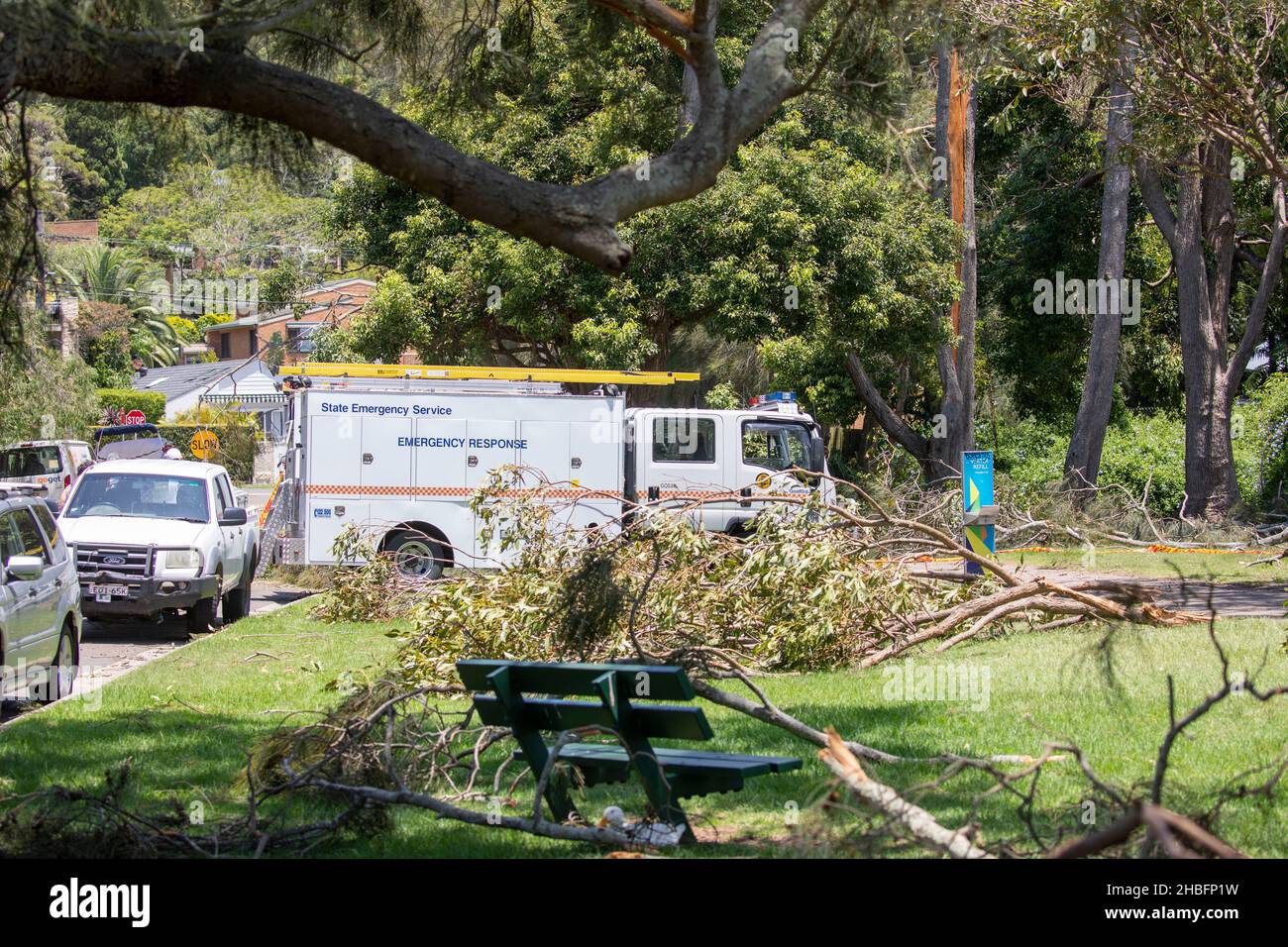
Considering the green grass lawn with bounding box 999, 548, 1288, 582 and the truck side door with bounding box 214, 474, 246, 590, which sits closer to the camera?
the truck side door with bounding box 214, 474, 246, 590

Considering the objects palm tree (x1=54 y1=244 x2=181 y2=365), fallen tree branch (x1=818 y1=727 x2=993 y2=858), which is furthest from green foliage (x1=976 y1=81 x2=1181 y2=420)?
palm tree (x1=54 y1=244 x2=181 y2=365)

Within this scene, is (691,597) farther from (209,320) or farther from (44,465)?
(209,320)

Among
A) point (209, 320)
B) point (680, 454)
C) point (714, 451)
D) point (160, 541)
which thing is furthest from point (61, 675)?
point (209, 320)

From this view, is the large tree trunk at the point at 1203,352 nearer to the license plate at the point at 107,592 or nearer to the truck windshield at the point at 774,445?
the truck windshield at the point at 774,445

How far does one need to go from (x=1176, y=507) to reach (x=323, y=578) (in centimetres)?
1986

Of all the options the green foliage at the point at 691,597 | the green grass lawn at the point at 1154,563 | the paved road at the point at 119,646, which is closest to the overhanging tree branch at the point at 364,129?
the green foliage at the point at 691,597

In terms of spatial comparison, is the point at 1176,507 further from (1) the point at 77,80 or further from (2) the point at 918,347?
(1) the point at 77,80

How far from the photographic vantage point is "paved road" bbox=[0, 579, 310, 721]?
12059 millimetres

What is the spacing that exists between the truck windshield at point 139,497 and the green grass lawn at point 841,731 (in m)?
3.12

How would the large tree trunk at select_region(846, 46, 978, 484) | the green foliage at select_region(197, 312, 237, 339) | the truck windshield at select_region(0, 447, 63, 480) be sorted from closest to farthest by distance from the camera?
1. the large tree trunk at select_region(846, 46, 978, 484)
2. the truck windshield at select_region(0, 447, 63, 480)
3. the green foliage at select_region(197, 312, 237, 339)

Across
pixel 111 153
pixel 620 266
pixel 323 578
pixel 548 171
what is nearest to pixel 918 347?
pixel 548 171

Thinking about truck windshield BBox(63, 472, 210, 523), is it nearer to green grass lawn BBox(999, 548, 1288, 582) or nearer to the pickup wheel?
the pickup wheel

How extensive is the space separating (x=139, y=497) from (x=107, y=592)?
176 cm

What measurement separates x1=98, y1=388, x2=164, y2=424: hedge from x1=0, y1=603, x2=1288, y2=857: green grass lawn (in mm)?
46435
